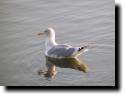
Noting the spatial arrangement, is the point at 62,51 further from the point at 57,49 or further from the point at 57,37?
the point at 57,37

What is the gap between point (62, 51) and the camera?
3533 millimetres

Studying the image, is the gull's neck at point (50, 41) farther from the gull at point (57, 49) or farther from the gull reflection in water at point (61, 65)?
the gull reflection in water at point (61, 65)

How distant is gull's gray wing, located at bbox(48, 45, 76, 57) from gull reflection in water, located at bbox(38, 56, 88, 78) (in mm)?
43

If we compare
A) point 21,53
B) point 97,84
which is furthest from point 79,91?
point 21,53

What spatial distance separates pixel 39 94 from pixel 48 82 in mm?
192

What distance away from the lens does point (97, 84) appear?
3117 millimetres

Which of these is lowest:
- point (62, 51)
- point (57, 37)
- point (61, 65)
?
point (61, 65)

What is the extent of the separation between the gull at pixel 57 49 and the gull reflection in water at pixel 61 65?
0.11 ft

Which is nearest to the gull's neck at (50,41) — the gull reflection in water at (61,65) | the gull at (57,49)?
the gull at (57,49)

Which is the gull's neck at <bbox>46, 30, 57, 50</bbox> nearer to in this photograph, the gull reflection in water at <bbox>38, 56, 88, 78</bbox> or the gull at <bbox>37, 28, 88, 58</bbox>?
the gull at <bbox>37, 28, 88, 58</bbox>

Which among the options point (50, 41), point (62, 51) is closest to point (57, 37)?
point (50, 41)

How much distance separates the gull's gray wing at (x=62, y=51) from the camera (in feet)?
11.5

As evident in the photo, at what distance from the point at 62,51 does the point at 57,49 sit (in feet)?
0.19

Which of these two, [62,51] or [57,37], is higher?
[57,37]
